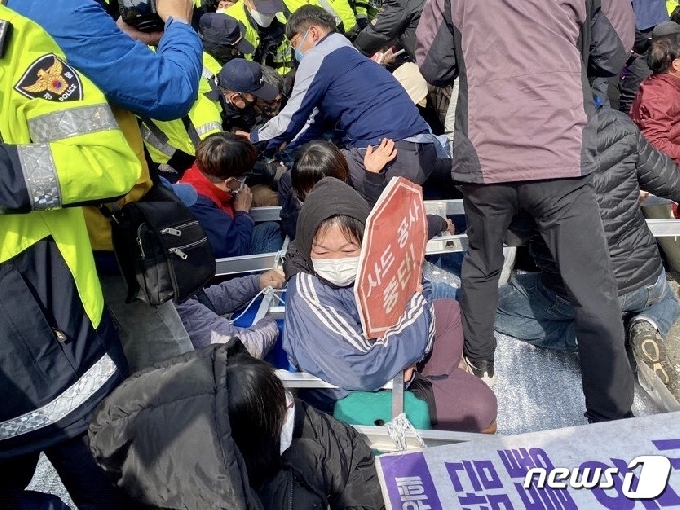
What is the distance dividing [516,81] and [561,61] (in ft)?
0.51

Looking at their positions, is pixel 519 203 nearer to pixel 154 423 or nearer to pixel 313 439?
pixel 313 439

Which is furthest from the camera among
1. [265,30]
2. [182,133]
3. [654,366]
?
[265,30]

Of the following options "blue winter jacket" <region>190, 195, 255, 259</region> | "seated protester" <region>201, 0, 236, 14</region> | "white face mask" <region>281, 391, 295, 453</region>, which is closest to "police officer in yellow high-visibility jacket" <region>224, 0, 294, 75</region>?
"seated protester" <region>201, 0, 236, 14</region>

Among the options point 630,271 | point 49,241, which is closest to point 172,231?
point 49,241

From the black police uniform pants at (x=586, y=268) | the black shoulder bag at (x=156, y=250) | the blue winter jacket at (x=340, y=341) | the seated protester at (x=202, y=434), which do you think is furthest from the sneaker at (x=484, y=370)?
the black shoulder bag at (x=156, y=250)

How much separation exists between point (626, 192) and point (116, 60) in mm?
1866

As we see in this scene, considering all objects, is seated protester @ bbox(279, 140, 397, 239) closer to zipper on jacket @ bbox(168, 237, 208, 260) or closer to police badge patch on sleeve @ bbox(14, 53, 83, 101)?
zipper on jacket @ bbox(168, 237, 208, 260)

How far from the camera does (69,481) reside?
151 centimetres

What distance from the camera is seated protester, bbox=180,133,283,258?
2928 mm

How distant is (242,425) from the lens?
4.21 ft

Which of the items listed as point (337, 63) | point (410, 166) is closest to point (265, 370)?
point (410, 166)

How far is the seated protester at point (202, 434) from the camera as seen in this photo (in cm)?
114

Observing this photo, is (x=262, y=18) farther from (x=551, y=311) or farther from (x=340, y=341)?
(x=340, y=341)

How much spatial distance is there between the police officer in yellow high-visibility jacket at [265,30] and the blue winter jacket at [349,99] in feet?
5.39
